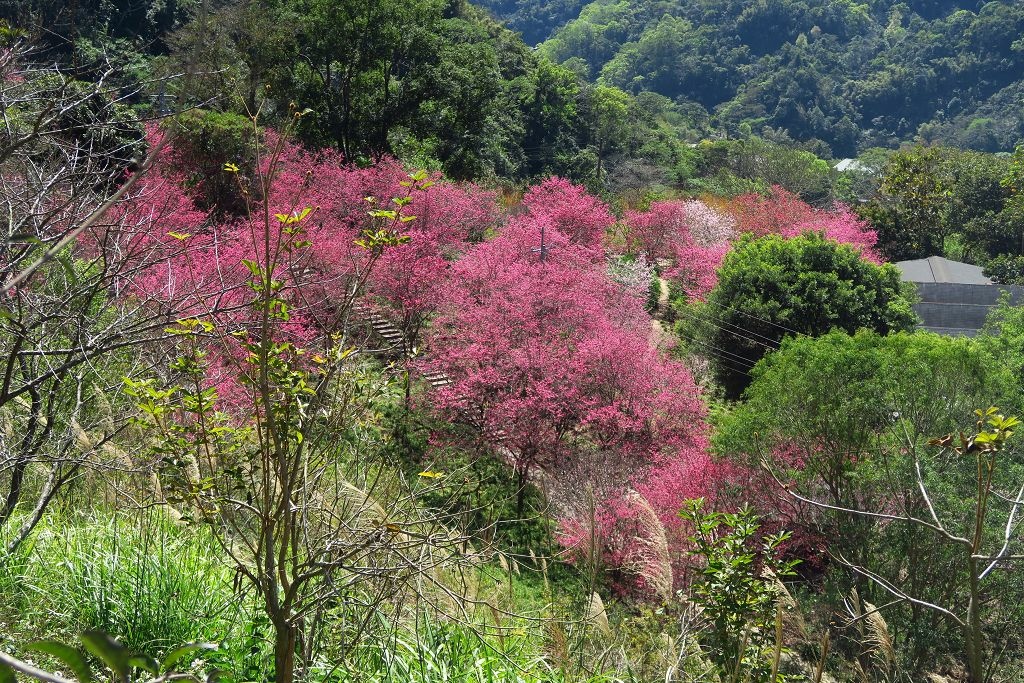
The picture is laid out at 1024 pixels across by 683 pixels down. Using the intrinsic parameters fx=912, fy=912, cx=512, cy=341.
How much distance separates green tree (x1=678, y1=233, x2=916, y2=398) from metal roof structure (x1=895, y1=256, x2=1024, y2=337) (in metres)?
5.21

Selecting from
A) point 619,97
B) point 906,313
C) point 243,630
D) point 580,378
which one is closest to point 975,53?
point 619,97

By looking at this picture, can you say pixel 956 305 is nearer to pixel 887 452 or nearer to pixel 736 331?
pixel 736 331

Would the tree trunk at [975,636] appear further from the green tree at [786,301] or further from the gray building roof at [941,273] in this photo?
the gray building roof at [941,273]

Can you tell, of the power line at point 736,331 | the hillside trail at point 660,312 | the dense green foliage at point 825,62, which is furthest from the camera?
the dense green foliage at point 825,62

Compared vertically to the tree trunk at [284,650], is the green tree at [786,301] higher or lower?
lower

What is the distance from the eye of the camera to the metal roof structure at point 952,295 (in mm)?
22531

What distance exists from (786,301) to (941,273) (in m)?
9.49

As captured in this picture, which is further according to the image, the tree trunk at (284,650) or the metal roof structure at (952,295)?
the metal roof structure at (952,295)

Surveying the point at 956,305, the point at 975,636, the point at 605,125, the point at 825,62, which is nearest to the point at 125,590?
the point at 975,636

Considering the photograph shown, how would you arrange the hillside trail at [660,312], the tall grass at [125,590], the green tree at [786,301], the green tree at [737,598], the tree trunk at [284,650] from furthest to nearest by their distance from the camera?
the hillside trail at [660,312] → the green tree at [786,301] → the green tree at [737,598] → the tall grass at [125,590] → the tree trunk at [284,650]

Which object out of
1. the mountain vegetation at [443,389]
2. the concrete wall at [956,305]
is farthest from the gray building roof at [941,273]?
the mountain vegetation at [443,389]

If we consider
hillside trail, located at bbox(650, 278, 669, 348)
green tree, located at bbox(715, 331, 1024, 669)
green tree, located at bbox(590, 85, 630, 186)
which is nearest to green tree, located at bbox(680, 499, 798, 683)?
green tree, located at bbox(715, 331, 1024, 669)

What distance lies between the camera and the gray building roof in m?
24.0

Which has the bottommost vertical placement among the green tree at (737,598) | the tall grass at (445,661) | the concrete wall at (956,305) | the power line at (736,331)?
the concrete wall at (956,305)
